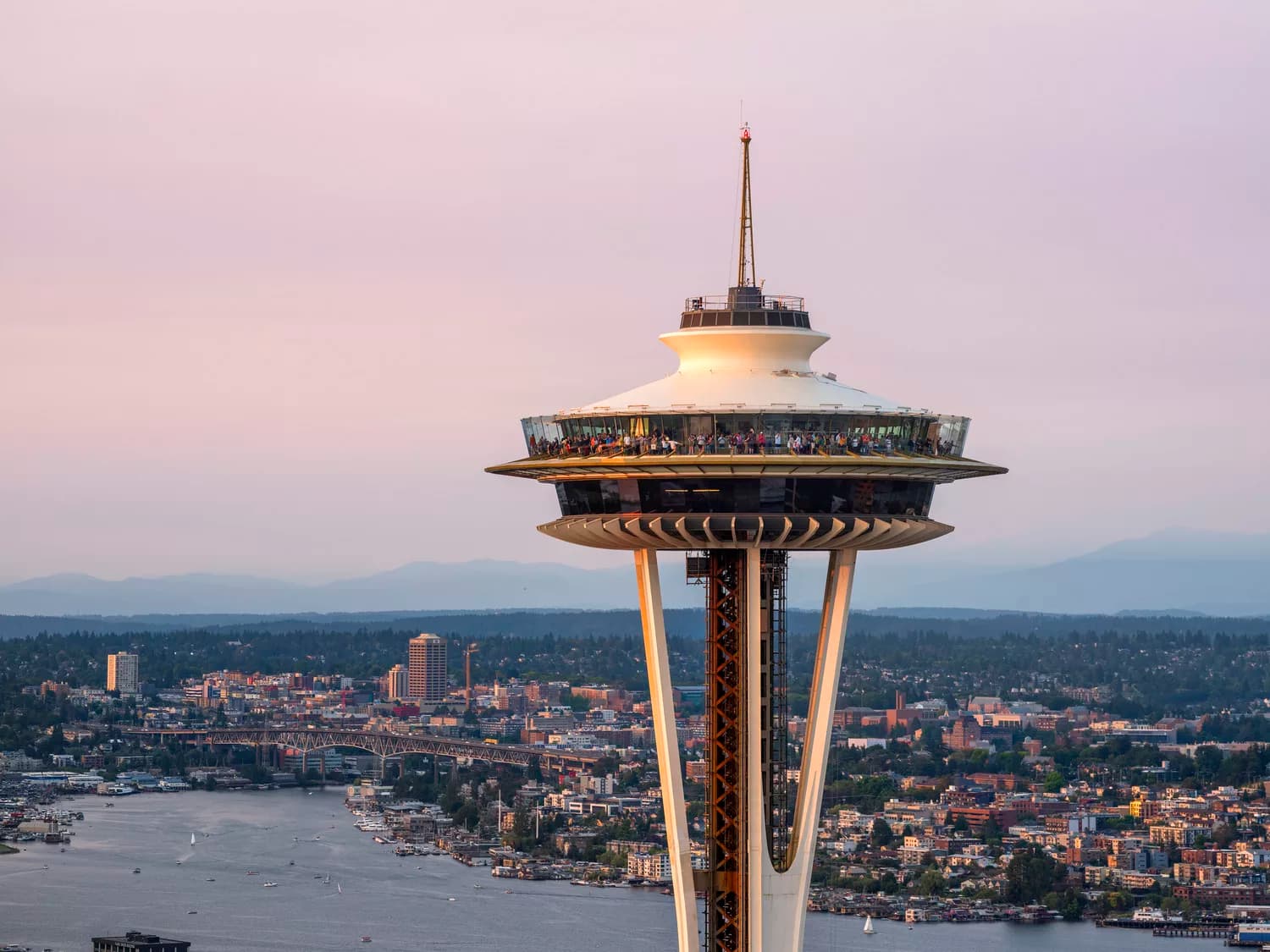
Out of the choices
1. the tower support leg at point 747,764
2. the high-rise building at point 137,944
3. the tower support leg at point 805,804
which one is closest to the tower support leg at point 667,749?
the tower support leg at point 747,764

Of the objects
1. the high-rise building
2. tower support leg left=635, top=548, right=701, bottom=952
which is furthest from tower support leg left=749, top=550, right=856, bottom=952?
the high-rise building

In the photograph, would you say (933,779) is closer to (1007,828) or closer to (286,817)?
(1007,828)

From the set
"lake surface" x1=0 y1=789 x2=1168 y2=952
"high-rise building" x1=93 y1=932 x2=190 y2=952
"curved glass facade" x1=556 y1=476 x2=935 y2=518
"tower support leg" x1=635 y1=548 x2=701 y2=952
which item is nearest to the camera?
"curved glass facade" x1=556 y1=476 x2=935 y2=518

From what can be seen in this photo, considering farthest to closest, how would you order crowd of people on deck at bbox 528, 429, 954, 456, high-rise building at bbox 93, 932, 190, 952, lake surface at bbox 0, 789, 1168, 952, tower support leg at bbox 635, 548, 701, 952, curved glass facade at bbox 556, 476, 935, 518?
lake surface at bbox 0, 789, 1168, 952 < high-rise building at bbox 93, 932, 190, 952 < tower support leg at bbox 635, 548, 701, 952 < curved glass facade at bbox 556, 476, 935, 518 < crowd of people on deck at bbox 528, 429, 954, 456

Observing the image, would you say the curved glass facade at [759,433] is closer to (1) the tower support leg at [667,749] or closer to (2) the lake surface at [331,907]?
(1) the tower support leg at [667,749]

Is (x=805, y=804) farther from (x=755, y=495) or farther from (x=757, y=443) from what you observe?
(x=757, y=443)

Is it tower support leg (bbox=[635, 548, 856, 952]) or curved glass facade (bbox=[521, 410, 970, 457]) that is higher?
curved glass facade (bbox=[521, 410, 970, 457])

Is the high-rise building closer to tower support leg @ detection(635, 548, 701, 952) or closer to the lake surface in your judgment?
the lake surface
